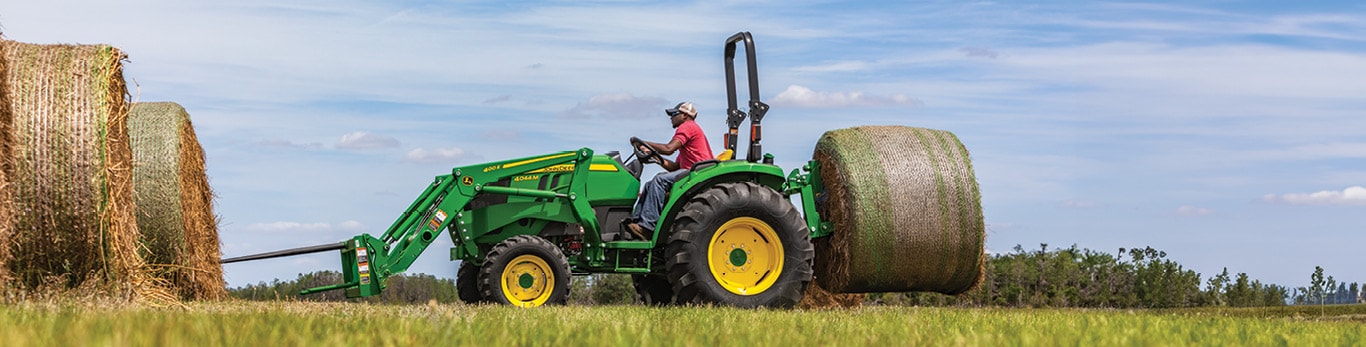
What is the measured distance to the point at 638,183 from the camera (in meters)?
11.5

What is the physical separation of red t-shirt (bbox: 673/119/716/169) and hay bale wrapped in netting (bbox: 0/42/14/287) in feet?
16.4

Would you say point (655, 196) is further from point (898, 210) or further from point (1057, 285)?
point (1057, 285)

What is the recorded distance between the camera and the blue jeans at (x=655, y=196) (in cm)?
1104

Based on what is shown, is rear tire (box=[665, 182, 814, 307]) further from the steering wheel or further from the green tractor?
the steering wheel

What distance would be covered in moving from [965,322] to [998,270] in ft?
42.2

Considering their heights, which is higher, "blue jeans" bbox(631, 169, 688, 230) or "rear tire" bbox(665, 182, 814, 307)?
"blue jeans" bbox(631, 169, 688, 230)

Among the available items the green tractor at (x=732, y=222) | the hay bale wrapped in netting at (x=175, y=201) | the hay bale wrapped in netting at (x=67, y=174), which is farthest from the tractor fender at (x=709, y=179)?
the hay bale wrapped in netting at (x=67, y=174)

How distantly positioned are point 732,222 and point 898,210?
1448 mm

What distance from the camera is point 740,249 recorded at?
11.0m

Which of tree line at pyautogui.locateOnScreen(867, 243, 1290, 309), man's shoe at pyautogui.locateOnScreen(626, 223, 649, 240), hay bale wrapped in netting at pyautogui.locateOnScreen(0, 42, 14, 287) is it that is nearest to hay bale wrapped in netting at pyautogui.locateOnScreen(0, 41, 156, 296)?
hay bale wrapped in netting at pyautogui.locateOnScreen(0, 42, 14, 287)

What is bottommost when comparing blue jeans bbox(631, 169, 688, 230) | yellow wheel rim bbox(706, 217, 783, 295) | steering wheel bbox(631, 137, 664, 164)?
yellow wheel rim bbox(706, 217, 783, 295)

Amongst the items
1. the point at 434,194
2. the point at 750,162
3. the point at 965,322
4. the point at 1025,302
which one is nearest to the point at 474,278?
the point at 434,194

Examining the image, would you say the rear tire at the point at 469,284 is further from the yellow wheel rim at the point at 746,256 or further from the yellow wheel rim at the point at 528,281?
the yellow wheel rim at the point at 746,256

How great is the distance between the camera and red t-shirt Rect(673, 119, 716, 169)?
37.3 feet
